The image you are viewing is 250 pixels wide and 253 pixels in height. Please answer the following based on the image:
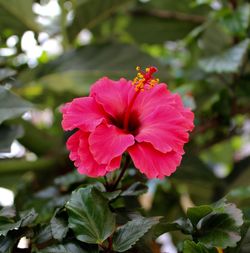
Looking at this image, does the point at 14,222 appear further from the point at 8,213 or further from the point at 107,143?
the point at 107,143

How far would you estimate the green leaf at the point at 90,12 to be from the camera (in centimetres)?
91

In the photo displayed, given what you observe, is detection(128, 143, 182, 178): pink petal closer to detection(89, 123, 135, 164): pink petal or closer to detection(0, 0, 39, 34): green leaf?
detection(89, 123, 135, 164): pink petal

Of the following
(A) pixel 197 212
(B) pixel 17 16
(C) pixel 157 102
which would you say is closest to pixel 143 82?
(C) pixel 157 102

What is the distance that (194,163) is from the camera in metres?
0.85

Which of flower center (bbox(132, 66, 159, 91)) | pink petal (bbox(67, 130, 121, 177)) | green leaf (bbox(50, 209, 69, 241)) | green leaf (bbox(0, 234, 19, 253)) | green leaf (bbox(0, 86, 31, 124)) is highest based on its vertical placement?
flower center (bbox(132, 66, 159, 91))

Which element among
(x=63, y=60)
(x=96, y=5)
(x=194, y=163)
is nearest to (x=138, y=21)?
(x=96, y=5)

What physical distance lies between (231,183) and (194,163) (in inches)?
5.7

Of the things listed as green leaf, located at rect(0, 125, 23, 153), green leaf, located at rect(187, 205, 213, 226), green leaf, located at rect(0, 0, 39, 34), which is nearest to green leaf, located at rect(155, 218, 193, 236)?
green leaf, located at rect(187, 205, 213, 226)

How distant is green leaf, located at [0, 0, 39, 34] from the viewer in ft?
2.85

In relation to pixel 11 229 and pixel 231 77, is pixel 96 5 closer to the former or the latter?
pixel 231 77

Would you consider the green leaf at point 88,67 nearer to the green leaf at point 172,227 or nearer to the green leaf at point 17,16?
the green leaf at point 17,16

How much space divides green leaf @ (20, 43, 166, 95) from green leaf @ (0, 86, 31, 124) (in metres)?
0.25

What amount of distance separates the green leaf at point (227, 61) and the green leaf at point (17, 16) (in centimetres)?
32

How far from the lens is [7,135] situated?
633mm
